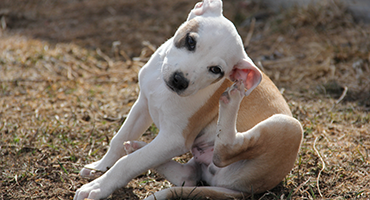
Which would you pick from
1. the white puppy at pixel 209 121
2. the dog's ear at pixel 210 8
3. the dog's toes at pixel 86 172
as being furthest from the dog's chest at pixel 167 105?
the dog's toes at pixel 86 172

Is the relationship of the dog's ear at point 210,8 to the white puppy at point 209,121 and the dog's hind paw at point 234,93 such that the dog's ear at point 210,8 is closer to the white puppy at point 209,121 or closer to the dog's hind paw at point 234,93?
the white puppy at point 209,121

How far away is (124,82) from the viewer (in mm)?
5438

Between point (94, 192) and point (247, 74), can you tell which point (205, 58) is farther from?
point (94, 192)

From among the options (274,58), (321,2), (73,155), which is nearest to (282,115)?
(73,155)

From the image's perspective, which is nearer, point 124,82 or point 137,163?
point 137,163

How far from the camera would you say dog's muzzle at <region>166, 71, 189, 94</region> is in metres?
2.65

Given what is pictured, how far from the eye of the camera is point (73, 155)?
377 cm

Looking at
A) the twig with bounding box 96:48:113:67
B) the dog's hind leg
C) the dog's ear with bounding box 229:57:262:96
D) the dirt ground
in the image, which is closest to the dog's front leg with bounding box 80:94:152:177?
the dirt ground

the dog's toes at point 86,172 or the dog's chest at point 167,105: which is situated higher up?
the dog's chest at point 167,105

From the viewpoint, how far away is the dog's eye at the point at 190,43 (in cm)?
270

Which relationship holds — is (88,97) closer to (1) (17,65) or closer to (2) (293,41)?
(1) (17,65)

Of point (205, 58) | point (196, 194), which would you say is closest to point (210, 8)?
point (205, 58)

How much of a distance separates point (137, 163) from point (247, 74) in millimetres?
1172

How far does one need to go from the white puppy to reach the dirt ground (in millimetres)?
277
